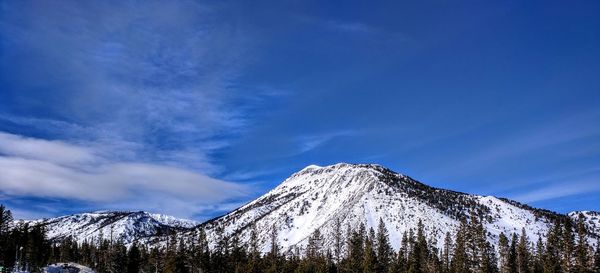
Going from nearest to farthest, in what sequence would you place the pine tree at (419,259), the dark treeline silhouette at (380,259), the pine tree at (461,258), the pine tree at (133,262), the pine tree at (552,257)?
the dark treeline silhouette at (380,259)
the pine tree at (461,258)
the pine tree at (552,257)
the pine tree at (419,259)
the pine tree at (133,262)

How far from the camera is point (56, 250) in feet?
637

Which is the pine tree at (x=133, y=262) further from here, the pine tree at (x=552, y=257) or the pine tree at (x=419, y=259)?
the pine tree at (x=552, y=257)

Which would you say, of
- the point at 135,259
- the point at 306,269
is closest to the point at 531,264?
the point at 306,269

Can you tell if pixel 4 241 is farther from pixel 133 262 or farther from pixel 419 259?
pixel 419 259

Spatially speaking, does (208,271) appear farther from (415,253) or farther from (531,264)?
(531,264)

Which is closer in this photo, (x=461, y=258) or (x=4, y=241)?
(x=461, y=258)

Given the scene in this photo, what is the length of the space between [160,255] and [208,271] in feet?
73.8

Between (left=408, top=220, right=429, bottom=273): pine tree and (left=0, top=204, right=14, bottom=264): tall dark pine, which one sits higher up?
(left=0, top=204, right=14, bottom=264): tall dark pine

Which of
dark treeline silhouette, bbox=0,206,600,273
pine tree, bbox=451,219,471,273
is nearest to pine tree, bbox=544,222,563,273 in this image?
dark treeline silhouette, bbox=0,206,600,273

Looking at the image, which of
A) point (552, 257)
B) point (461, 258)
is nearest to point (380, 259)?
point (461, 258)

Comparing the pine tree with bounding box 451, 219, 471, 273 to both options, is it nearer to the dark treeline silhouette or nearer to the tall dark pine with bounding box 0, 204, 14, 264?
the dark treeline silhouette

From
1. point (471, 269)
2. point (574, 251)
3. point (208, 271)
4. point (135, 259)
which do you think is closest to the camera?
point (574, 251)

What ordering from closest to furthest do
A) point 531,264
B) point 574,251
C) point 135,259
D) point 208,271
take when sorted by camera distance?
point 574,251, point 208,271, point 531,264, point 135,259

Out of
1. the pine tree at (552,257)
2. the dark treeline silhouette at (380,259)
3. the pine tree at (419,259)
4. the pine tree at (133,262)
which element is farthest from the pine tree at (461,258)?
the pine tree at (133,262)
